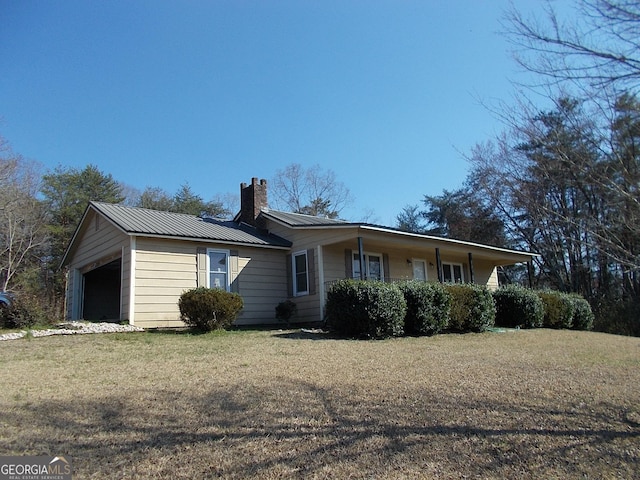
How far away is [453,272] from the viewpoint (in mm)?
21641

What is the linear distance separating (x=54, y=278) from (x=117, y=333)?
67.0 ft

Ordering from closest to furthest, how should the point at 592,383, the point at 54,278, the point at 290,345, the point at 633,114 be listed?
the point at 633,114 → the point at 592,383 → the point at 290,345 → the point at 54,278

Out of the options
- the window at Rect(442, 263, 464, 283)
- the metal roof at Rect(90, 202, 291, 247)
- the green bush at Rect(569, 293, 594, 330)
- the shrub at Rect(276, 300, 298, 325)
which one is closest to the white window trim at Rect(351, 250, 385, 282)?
the metal roof at Rect(90, 202, 291, 247)

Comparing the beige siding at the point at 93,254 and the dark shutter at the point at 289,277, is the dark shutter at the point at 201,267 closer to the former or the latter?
the beige siding at the point at 93,254

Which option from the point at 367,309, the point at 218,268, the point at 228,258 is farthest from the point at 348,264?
the point at 367,309

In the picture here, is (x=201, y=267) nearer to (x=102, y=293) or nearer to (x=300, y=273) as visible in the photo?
(x=300, y=273)

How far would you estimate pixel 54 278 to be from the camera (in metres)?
29.2

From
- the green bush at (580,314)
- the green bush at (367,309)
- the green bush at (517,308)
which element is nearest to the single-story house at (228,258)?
the green bush at (367,309)

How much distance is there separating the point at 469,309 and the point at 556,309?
17.3ft

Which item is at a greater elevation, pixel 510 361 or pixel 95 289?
pixel 95 289

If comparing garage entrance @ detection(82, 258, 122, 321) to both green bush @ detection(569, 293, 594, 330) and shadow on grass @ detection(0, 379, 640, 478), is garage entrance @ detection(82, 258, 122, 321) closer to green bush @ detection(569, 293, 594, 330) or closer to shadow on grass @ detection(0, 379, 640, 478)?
shadow on grass @ detection(0, 379, 640, 478)

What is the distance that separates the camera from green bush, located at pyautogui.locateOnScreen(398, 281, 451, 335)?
41.3 ft

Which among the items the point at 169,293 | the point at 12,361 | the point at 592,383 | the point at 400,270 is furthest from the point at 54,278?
the point at 592,383

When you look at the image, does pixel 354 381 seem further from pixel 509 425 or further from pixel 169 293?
pixel 169 293
